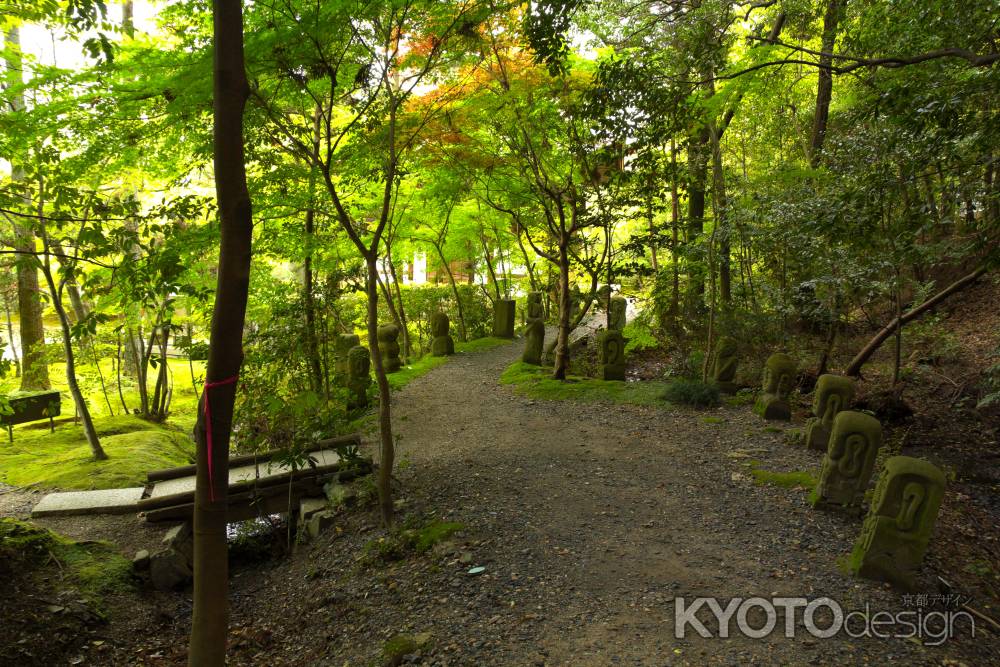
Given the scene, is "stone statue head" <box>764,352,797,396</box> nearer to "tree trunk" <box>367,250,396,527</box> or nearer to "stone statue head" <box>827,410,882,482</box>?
"stone statue head" <box>827,410,882,482</box>

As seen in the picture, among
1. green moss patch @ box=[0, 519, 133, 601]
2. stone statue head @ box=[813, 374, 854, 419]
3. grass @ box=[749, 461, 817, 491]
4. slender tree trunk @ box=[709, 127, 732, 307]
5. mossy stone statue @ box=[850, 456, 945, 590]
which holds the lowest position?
green moss patch @ box=[0, 519, 133, 601]

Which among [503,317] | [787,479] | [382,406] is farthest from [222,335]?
[503,317]

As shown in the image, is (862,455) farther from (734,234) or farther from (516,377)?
(516,377)

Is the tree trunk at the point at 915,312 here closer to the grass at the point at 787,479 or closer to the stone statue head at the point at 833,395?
the stone statue head at the point at 833,395

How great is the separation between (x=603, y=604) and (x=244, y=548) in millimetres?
4452

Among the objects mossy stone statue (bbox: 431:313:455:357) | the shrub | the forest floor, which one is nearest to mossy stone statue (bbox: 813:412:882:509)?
the forest floor

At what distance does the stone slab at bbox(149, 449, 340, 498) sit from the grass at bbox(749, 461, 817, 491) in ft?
16.5

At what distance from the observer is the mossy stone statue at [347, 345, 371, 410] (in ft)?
25.2

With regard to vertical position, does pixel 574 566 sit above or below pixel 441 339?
below

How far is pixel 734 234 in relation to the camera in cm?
864

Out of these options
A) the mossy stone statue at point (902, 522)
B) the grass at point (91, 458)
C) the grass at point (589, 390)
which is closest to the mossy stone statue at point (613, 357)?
the grass at point (589, 390)

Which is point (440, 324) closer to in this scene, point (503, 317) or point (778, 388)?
point (503, 317)

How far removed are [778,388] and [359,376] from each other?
6374 mm

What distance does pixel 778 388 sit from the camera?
306 inches
